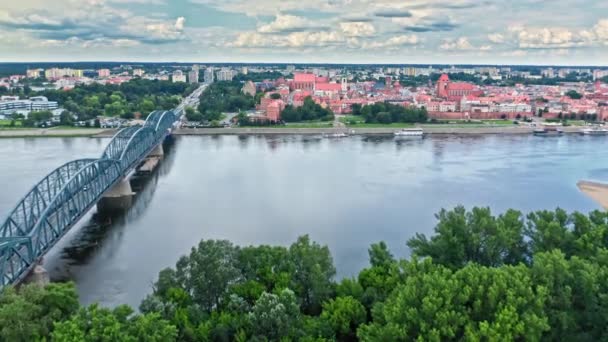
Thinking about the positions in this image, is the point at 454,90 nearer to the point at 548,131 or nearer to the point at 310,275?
the point at 548,131

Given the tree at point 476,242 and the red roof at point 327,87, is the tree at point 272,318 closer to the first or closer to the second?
the tree at point 476,242

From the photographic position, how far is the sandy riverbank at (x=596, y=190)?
21497 mm

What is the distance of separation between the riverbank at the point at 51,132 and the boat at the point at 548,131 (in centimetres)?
3039

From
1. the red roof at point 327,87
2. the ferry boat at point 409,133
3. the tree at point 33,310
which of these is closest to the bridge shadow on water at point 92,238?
the tree at point 33,310

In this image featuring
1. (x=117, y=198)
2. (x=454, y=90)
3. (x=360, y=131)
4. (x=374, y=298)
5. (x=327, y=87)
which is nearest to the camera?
(x=374, y=298)

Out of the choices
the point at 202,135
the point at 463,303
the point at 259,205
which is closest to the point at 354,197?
the point at 259,205

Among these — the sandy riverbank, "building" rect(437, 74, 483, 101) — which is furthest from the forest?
"building" rect(437, 74, 483, 101)

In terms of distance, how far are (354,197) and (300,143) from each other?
16048mm

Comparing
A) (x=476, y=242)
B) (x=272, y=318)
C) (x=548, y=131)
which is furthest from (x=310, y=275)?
(x=548, y=131)

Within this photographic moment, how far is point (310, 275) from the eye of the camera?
30.2 ft

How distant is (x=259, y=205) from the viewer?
789 inches

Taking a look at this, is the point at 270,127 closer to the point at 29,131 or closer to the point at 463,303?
the point at 29,131

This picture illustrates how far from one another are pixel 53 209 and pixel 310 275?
8.12 m

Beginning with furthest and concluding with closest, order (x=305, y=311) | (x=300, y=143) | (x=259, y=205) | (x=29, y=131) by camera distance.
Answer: (x=29, y=131) < (x=300, y=143) < (x=259, y=205) < (x=305, y=311)
